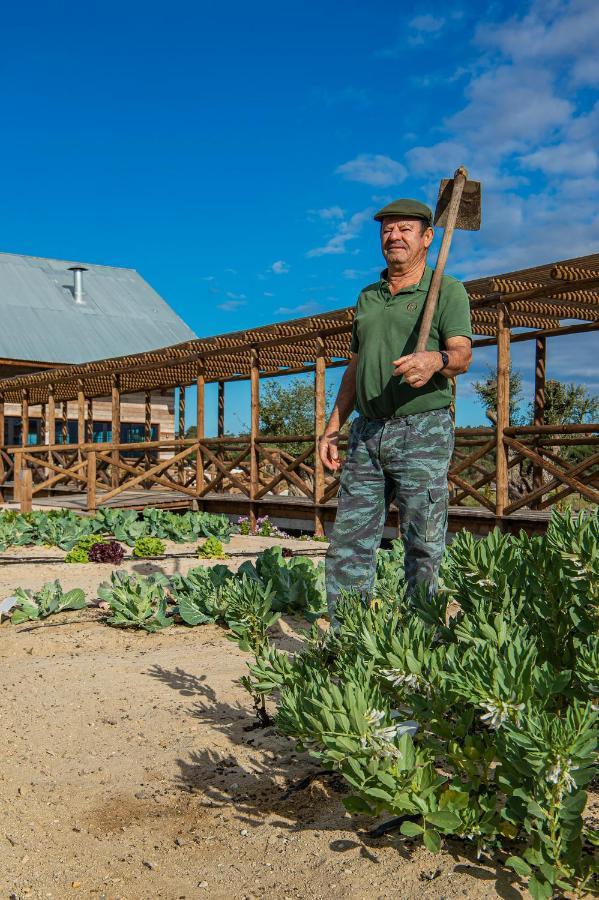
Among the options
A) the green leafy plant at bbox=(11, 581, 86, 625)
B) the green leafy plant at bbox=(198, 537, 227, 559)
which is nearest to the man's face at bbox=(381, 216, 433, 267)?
the green leafy plant at bbox=(11, 581, 86, 625)

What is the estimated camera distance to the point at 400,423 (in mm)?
3473

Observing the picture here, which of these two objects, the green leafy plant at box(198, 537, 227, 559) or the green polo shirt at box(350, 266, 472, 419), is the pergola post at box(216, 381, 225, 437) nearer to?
the green leafy plant at box(198, 537, 227, 559)

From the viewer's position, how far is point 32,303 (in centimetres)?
2452

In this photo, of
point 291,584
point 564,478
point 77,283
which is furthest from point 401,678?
point 77,283

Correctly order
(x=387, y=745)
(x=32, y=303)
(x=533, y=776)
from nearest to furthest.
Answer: (x=533, y=776), (x=387, y=745), (x=32, y=303)

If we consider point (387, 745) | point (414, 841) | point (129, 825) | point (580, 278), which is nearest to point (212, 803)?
point (129, 825)

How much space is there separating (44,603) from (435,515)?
3.37m

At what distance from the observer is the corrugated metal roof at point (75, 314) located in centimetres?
2308

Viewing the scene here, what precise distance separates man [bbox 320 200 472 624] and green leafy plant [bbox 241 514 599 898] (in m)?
0.76

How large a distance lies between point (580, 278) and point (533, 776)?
6.95m

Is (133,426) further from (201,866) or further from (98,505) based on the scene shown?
(201,866)

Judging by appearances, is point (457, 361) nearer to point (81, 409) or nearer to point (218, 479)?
point (218, 479)

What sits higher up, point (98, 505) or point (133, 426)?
point (133, 426)

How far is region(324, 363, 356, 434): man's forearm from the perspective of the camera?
387 centimetres
